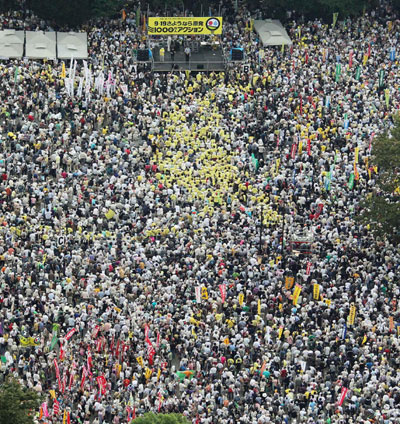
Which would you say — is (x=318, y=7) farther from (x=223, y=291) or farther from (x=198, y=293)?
(x=198, y=293)

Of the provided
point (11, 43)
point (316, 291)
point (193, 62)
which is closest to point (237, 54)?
point (193, 62)

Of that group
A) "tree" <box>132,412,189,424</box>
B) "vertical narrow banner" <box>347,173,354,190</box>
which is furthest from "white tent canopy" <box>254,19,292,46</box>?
"tree" <box>132,412,189,424</box>

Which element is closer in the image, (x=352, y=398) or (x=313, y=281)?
(x=352, y=398)

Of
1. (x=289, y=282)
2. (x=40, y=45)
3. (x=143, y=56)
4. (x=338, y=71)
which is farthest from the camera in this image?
(x=40, y=45)

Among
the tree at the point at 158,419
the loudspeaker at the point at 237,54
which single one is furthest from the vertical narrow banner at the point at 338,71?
the tree at the point at 158,419

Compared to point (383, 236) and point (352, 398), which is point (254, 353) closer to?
point (352, 398)

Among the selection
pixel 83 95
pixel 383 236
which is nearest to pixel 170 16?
pixel 83 95
